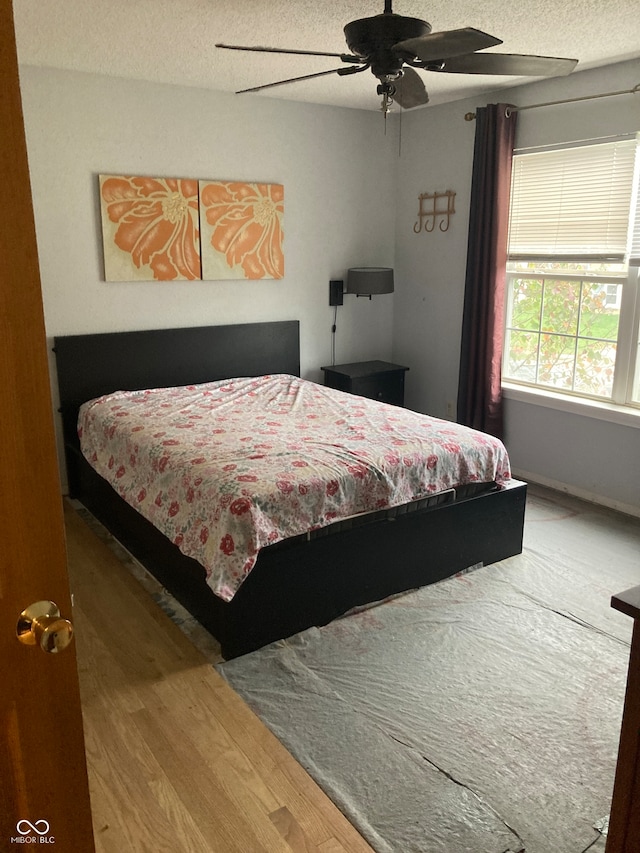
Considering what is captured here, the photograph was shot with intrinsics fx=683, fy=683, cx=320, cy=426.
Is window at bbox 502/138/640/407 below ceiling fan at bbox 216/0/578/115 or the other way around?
below

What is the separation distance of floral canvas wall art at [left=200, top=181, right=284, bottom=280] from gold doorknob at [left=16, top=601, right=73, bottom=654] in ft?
12.0

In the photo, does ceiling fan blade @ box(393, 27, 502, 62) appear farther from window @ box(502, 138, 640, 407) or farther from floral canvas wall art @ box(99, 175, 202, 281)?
floral canvas wall art @ box(99, 175, 202, 281)

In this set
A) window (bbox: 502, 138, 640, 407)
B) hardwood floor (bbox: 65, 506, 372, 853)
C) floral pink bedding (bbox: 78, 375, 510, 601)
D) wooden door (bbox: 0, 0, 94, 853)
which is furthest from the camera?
window (bbox: 502, 138, 640, 407)

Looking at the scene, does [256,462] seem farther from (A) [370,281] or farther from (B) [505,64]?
(A) [370,281]

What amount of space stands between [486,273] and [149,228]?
2146 mm

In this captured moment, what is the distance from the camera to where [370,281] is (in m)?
4.81

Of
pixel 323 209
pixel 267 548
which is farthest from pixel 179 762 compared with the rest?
pixel 323 209

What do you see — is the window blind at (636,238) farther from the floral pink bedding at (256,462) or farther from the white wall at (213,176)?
the white wall at (213,176)

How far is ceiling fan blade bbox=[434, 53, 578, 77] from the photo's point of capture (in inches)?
94.7

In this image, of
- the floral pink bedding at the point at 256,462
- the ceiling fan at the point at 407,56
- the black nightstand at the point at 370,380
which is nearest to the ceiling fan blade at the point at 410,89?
the ceiling fan at the point at 407,56

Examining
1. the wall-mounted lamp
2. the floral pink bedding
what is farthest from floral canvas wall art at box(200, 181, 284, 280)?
the floral pink bedding

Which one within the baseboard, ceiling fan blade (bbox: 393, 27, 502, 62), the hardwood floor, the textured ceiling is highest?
the textured ceiling

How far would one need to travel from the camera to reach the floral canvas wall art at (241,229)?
14.4 ft

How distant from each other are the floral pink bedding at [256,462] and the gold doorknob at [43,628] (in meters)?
1.44
